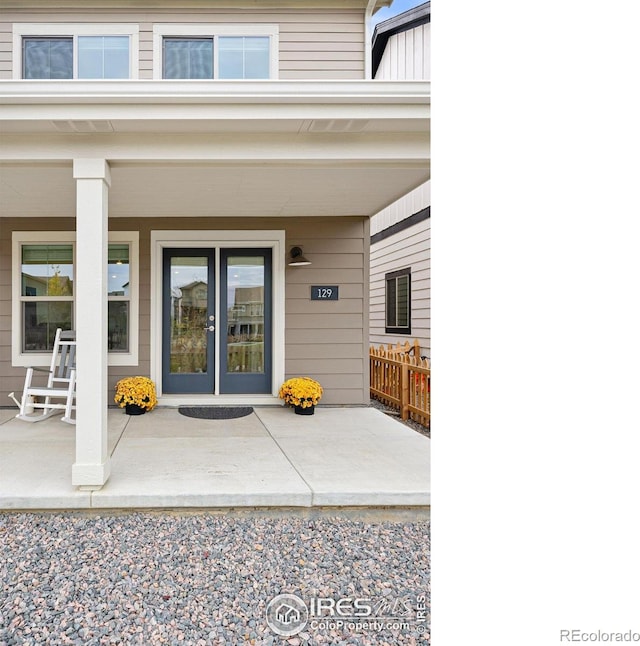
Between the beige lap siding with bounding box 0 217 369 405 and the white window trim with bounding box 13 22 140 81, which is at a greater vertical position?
the white window trim with bounding box 13 22 140 81

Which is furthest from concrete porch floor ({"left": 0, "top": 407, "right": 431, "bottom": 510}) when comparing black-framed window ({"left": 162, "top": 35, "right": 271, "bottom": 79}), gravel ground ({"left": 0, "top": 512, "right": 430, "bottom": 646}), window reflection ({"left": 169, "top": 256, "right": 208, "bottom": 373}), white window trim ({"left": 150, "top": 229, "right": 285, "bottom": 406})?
black-framed window ({"left": 162, "top": 35, "right": 271, "bottom": 79})

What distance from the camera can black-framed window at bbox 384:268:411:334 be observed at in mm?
7969

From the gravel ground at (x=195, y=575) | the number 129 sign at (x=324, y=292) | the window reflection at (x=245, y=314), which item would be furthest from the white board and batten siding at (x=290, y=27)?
the gravel ground at (x=195, y=575)

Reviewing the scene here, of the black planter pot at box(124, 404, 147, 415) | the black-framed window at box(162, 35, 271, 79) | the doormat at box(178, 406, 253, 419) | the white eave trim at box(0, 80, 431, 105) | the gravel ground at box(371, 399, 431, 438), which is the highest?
the black-framed window at box(162, 35, 271, 79)

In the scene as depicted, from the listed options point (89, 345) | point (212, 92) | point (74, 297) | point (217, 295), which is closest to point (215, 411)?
point (217, 295)

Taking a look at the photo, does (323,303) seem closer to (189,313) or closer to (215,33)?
(189,313)

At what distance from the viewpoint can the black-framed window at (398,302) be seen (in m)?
7.97

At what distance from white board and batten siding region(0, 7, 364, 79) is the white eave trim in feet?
8.28

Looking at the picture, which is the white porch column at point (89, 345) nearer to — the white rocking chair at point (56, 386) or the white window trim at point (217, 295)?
the white rocking chair at point (56, 386)

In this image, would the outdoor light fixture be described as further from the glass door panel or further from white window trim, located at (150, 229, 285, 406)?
the glass door panel
